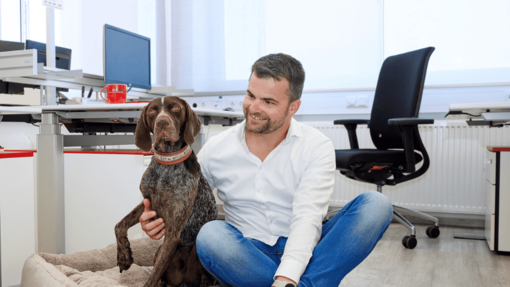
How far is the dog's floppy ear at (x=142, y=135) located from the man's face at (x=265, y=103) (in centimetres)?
33

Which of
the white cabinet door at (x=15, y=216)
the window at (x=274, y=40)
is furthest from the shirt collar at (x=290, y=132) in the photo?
the window at (x=274, y=40)

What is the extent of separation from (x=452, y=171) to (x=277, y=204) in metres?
2.12

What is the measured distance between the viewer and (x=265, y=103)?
4.17ft

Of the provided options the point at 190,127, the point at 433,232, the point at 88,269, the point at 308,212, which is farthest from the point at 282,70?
the point at 433,232

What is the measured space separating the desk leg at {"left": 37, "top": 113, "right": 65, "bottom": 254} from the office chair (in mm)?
1588

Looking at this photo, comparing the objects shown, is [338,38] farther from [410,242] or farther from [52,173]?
[52,173]

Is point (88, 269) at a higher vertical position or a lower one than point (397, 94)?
lower

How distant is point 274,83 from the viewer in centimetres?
126

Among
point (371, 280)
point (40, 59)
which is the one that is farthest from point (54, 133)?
point (371, 280)

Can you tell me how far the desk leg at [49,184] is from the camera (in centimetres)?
198

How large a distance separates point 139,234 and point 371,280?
3.76 ft

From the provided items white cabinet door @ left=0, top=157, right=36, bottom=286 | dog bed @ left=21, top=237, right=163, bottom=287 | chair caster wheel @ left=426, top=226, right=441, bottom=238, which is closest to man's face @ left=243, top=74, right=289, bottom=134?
dog bed @ left=21, top=237, right=163, bottom=287

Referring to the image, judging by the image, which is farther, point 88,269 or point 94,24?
point 94,24

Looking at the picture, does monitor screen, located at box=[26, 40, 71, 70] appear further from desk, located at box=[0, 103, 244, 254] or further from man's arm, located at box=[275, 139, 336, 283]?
man's arm, located at box=[275, 139, 336, 283]
